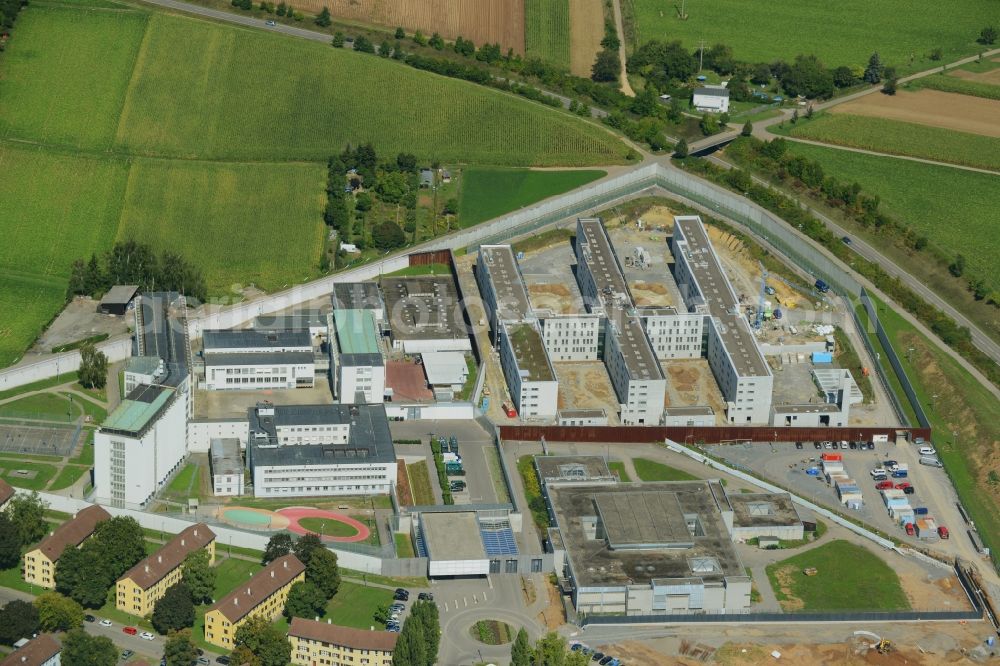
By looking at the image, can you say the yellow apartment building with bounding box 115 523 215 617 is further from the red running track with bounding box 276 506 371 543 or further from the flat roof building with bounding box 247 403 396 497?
the flat roof building with bounding box 247 403 396 497

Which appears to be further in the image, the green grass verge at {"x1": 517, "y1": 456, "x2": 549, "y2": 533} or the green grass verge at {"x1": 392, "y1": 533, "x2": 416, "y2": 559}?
the green grass verge at {"x1": 517, "y1": 456, "x2": 549, "y2": 533}

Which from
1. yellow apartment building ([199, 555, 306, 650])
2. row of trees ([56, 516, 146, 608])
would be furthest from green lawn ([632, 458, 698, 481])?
row of trees ([56, 516, 146, 608])

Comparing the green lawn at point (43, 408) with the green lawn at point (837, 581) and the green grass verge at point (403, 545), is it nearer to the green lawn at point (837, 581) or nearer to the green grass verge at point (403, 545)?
the green grass verge at point (403, 545)

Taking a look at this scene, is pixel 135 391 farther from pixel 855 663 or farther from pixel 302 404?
pixel 855 663

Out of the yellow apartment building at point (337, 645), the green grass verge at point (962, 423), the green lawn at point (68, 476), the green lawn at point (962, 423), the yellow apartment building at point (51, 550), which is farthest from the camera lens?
the green lawn at point (962, 423)

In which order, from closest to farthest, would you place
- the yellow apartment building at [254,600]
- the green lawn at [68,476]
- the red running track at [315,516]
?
the yellow apartment building at [254,600]
the red running track at [315,516]
the green lawn at [68,476]

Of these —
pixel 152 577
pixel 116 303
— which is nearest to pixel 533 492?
pixel 152 577

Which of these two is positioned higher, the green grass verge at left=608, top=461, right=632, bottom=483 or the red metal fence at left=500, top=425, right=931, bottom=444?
the red metal fence at left=500, top=425, right=931, bottom=444

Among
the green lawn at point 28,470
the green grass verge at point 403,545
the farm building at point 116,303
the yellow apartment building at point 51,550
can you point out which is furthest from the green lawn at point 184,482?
the farm building at point 116,303
